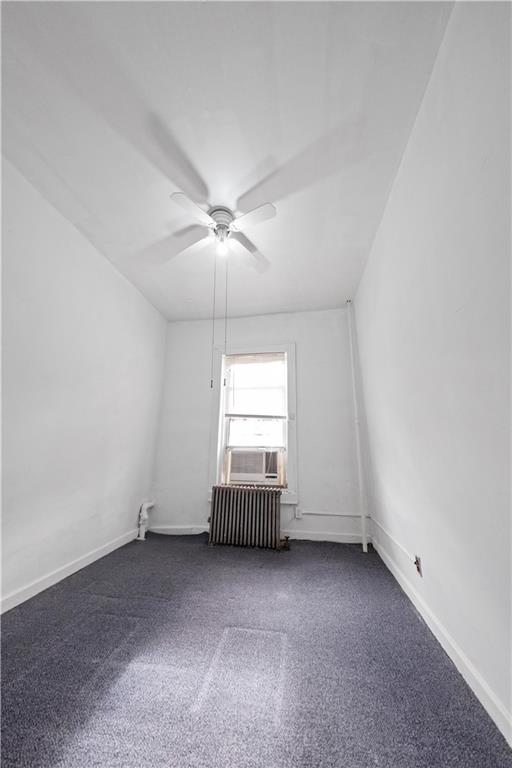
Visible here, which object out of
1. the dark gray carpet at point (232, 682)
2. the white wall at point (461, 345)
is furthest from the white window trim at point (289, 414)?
the white wall at point (461, 345)

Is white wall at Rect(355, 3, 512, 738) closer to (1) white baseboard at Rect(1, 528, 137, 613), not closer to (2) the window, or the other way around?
(2) the window

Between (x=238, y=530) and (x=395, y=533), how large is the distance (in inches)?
65.8

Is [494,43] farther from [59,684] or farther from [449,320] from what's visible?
[59,684]

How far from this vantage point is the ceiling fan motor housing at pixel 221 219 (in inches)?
86.6

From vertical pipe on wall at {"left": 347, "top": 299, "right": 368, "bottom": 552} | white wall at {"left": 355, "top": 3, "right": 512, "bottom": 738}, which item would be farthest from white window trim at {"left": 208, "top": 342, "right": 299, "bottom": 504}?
white wall at {"left": 355, "top": 3, "right": 512, "bottom": 738}

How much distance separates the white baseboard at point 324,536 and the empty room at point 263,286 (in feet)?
0.12

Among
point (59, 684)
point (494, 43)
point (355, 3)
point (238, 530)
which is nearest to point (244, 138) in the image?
point (355, 3)

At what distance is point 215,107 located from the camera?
1607 millimetres

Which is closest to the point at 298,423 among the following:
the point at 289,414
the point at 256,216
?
the point at 289,414

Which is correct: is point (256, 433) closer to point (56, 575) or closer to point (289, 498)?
point (289, 498)

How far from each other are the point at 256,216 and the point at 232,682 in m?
2.76

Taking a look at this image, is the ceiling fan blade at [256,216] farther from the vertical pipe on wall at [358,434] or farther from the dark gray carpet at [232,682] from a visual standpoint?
the dark gray carpet at [232,682]

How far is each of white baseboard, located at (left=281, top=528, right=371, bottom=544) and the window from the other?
22.2 inches

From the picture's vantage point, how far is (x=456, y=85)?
4.11 feet
